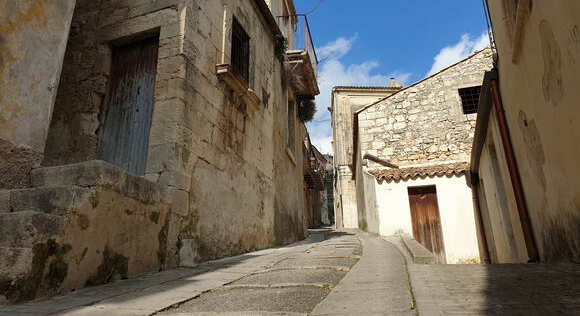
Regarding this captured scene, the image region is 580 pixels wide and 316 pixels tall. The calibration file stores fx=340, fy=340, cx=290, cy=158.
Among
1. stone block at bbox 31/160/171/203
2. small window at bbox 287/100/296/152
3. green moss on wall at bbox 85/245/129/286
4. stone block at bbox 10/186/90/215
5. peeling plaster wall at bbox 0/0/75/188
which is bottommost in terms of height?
green moss on wall at bbox 85/245/129/286

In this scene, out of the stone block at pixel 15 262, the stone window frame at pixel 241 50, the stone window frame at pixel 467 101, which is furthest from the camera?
the stone window frame at pixel 467 101

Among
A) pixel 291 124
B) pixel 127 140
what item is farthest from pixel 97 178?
pixel 291 124

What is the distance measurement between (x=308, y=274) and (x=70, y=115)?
412 cm

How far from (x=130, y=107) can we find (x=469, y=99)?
960 centimetres

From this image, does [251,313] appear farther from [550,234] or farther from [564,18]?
[550,234]

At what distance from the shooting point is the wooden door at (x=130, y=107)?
4.27m

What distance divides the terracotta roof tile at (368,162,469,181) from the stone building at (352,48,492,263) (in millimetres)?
24

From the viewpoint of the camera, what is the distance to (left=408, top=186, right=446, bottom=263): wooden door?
8836 mm

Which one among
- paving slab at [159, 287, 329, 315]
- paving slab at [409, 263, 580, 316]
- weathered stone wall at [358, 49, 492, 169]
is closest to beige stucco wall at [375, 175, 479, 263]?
weathered stone wall at [358, 49, 492, 169]

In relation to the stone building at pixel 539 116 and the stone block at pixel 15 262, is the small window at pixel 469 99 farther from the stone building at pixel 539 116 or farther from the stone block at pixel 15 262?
A: the stone block at pixel 15 262

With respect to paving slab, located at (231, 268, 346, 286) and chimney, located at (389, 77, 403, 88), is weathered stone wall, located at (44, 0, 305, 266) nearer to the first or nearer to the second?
paving slab, located at (231, 268, 346, 286)

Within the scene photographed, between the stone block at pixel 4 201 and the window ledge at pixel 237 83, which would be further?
the window ledge at pixel 237 83

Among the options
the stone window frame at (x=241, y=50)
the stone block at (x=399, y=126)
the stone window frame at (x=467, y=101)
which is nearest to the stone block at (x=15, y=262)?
the stone window frame at (x=241, y=50)

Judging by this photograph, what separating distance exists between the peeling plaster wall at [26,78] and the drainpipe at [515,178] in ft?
17.5
